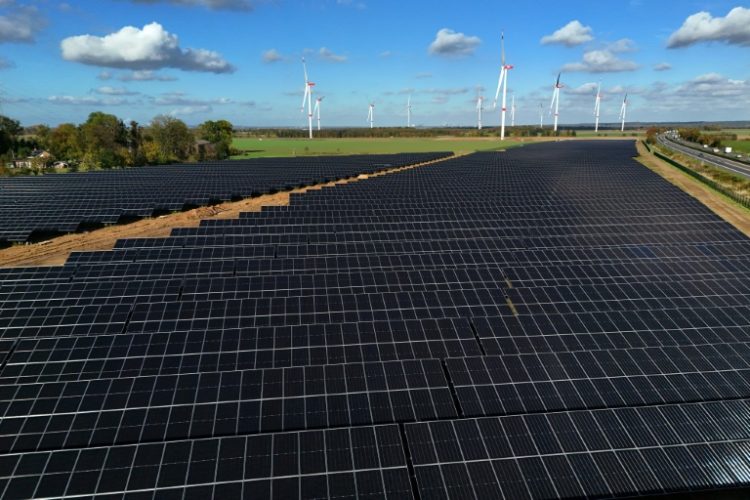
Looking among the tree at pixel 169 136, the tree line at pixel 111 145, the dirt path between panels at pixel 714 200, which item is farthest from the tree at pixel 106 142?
the dirt path between panels at pixel 714 200

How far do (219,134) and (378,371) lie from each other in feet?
502

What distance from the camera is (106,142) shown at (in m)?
114

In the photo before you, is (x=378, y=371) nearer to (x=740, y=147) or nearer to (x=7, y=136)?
(x=7, y=136)

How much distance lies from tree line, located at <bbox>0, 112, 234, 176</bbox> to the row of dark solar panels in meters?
23.6

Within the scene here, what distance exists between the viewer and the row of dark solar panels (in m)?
46.3

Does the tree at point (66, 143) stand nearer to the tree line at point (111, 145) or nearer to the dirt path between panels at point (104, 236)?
the tree line at point (111, 145)

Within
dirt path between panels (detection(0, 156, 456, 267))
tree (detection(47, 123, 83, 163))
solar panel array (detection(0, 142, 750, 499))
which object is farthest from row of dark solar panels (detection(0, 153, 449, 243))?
tree (detection(47, 123, 83, 163))

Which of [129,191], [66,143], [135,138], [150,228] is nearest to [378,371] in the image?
[150,228]

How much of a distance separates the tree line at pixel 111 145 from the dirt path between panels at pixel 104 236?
6300 cm

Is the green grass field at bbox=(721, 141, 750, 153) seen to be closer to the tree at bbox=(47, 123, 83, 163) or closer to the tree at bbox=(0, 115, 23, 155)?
the tree at bbox=(47, 123, 83, 163)

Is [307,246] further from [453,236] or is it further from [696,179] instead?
[696,179]

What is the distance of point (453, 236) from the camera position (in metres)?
37.9

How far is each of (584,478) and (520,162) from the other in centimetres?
9868

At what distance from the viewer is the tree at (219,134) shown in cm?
13788
